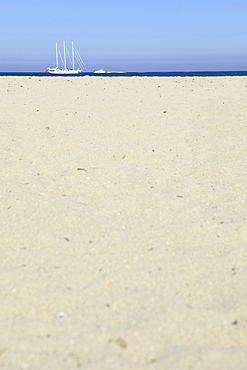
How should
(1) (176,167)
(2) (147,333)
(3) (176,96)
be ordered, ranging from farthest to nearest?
(3) (176,96) → (1) (176,167) → (2) (147,333)

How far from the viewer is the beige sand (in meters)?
1.89

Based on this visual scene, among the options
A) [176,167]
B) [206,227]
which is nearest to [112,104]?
[176,167]

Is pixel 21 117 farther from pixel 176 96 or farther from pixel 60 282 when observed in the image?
pixel 60 282

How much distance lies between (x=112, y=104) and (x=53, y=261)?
7471 millimetres

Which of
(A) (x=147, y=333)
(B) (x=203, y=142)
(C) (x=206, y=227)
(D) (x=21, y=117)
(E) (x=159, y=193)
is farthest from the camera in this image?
(D) (x=21, y=117)

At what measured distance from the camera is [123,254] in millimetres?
2682

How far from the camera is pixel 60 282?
238 centimetres

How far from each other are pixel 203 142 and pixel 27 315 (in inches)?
164

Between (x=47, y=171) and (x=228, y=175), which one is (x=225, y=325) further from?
(x=47, y=171)

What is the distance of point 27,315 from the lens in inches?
82.8

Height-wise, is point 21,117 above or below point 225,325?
above

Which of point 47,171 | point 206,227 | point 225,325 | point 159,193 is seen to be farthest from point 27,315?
point 47,171

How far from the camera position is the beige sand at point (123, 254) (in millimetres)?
1887

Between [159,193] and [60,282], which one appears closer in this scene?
[60,282]
